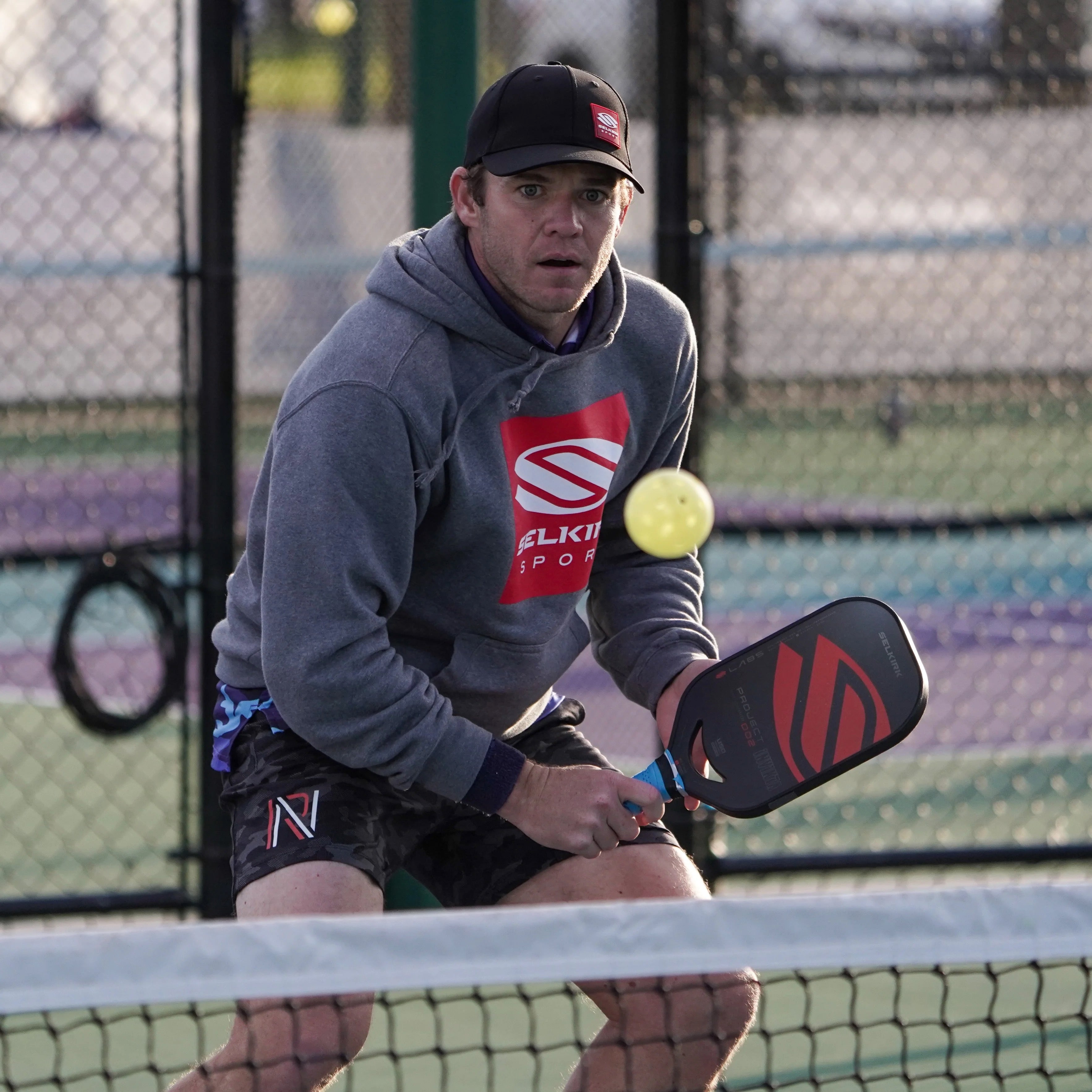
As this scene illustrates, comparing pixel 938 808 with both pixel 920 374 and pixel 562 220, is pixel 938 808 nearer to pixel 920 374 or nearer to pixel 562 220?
pixel 562 220

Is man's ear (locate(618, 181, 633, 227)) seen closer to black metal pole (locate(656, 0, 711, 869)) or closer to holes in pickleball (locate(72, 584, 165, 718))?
black metal pole (locate(656, 0, 711, 869))

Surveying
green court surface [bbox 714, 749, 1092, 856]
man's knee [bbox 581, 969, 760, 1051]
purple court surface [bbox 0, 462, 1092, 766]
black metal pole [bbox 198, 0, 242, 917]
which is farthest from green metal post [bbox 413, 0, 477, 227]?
man's knee [bbox 581, 969, 760, 1051]

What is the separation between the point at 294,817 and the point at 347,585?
1.17 feet

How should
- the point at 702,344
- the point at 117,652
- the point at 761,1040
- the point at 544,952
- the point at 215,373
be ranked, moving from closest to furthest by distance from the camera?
the point at 544,952 < the point at 761,1040 < the point at 215,373 < the point at 702,344 < the point at 117,652

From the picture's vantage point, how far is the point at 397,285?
243cm

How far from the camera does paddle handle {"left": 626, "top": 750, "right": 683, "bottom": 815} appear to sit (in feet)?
8.11

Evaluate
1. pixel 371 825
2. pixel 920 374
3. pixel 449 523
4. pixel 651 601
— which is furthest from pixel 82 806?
pixel 920 374

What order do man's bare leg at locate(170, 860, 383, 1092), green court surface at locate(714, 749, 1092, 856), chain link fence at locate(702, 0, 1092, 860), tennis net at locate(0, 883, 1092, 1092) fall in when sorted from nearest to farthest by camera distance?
tennis net at locate(0, 883, 1092, 1092)
man's bare leg at locate(170, 860, 383, 1092)
green court surface at locate(714, 749, 1092, 856)
chain link fence at locate(702, 0, 1092, 860)

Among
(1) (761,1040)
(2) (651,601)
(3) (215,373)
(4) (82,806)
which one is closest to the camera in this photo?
(2) (651,601)

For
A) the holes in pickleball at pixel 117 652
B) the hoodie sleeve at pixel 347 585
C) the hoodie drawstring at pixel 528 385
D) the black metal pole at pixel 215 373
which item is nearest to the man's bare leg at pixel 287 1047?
the hoodie sleeve at pixel 347 585

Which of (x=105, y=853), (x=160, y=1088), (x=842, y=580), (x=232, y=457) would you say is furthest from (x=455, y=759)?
(x=842, y=580)

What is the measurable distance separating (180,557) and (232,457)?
320mm

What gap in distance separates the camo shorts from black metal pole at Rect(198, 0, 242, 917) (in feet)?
4.31

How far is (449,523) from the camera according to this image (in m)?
2.45
